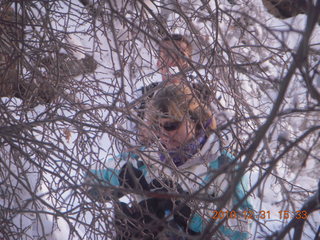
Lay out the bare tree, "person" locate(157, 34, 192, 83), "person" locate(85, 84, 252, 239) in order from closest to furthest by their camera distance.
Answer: the bare tree, "person" locate(157, 34, 192, 83), "person" locate(85, 84, 252, 239)

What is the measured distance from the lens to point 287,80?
558 mm

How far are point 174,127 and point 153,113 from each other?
0.68ft

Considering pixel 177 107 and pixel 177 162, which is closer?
pixel 177 107

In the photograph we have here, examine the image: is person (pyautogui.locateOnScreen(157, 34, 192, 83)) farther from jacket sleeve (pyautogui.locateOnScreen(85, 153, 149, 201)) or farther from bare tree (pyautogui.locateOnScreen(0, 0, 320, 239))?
jacket sleeve (pyautogui.locateOnScreen(85, 153, 149, 201))

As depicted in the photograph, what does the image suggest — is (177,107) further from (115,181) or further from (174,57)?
(115,181)

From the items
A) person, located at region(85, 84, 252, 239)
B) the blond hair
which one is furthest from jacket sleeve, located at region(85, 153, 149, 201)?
the blond hair

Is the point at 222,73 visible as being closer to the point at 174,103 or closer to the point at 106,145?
the point at 174,103

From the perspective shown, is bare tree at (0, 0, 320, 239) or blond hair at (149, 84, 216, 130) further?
blond hair at (149, 84, 216, 130)

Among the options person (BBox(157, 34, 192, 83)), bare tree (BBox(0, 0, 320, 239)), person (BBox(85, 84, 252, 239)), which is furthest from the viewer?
person (BBox(85, 84, 252, 239))

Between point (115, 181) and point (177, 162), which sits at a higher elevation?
point (115, 181)

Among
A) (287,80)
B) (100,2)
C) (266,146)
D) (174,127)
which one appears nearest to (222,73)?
(174,127)

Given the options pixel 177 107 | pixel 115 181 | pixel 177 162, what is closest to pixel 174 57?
pixel 177 107

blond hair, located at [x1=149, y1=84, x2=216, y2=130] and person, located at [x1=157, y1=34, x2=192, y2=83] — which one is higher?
person, located at [x1=157, y1=34, x2=192, y2=83]

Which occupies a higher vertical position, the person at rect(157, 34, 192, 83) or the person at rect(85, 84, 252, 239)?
the person at rect(157, 34, 192, 83)
